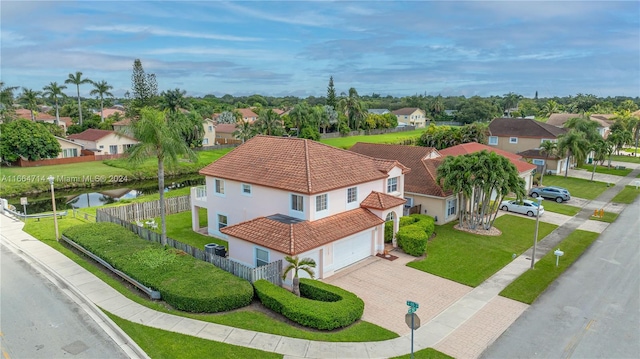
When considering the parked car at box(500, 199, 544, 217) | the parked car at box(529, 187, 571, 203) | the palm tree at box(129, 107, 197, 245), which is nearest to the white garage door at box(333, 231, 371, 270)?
the palm tree at box(129, 107, 197, 245)

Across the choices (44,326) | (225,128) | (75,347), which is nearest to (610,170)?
(75,347)

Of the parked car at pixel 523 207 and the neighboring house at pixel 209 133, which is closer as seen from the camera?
the parked car at pixel 523 207

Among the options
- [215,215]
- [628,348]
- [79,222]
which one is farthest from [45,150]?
[628,348]

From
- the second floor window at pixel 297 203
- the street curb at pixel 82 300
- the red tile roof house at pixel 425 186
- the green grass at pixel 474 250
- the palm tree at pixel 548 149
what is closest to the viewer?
the street curb at pixel 82 300

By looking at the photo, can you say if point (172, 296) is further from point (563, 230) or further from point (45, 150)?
point (45, 150)

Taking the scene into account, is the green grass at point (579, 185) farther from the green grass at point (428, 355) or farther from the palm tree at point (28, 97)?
the palm tree at point (28, 97)

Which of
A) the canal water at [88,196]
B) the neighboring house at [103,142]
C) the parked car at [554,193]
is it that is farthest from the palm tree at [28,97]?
the parked car at [554,193]

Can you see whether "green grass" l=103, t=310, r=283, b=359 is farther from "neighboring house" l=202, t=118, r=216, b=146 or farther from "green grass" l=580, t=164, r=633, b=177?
"neighboring house" l=202, t=118, r=216, b=146
